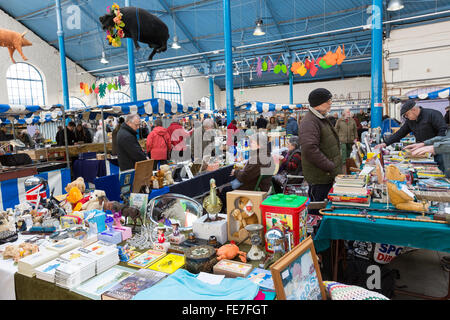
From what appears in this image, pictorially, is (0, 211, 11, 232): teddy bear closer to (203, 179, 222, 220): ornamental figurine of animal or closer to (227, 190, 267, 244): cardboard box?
(203, 179, 222, 220): ornamental figurine of animal

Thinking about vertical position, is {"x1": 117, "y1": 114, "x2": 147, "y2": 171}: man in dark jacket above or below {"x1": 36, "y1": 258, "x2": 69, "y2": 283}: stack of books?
above

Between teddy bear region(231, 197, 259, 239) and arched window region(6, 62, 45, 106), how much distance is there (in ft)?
62.0

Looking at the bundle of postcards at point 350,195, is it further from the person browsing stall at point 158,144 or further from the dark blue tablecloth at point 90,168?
the dark blue tablecloth at point 90,168

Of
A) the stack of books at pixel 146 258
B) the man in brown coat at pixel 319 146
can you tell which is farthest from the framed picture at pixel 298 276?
the man in brown coat at pixel 319 146

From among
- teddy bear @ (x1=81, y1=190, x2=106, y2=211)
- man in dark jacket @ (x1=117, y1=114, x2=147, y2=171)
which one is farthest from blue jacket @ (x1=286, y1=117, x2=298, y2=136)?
teddy bear @ (x1=81, y1=190, x2=106, y2=211)

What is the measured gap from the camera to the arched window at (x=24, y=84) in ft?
54.1

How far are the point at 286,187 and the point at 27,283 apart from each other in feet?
10.1

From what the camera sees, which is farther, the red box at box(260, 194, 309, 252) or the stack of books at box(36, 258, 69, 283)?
the red box at box(260, 194, 309, 252)

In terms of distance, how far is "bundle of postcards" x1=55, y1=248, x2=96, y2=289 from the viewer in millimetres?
1412

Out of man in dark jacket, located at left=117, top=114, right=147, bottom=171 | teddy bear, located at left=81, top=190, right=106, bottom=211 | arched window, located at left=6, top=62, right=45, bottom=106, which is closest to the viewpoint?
teddy bear, located at left=81, top=190, right=106, bottom=211
